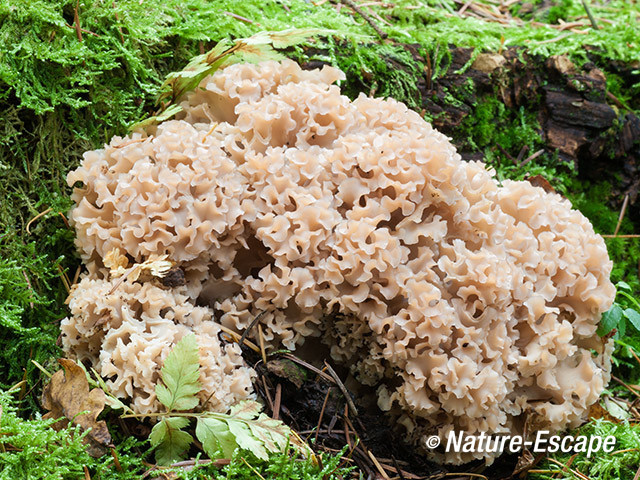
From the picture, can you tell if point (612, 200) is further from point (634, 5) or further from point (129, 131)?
point (129, 131)

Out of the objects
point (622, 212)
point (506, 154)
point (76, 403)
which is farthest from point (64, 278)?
point (622, 212)

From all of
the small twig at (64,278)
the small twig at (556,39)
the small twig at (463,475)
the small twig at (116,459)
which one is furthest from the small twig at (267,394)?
the small twig at (556,39)

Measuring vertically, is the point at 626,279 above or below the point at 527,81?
below

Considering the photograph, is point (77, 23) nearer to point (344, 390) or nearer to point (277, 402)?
point (277, 402)

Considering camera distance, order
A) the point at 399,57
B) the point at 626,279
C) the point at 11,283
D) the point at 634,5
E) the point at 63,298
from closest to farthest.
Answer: the point at 11,283 → the point at 63,298 → the point at 399,57 → the point at 626,279 → the point at 634,5

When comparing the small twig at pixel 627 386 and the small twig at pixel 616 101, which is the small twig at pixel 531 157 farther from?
the small twig at pixel 627 386

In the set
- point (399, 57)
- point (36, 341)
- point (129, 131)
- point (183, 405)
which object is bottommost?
point (36, 341)

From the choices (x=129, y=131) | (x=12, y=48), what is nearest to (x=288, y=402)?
(x=129, y=131)
